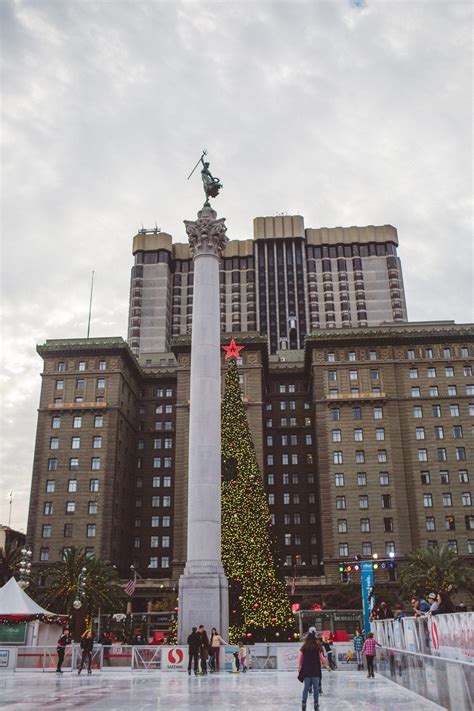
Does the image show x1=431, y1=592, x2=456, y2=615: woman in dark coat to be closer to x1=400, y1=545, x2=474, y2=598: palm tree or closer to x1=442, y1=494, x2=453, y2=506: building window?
x1=400, y1=545, x2=474, y2=598: palm tree

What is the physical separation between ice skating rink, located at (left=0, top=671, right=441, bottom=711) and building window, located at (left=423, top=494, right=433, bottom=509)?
61424 mm

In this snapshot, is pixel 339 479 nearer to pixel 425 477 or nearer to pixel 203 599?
pixel 425 477

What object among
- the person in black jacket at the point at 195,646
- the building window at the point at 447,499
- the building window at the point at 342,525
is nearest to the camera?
the person in black jacket at the point at 195,646

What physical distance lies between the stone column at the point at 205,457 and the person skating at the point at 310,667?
1779 centimetres

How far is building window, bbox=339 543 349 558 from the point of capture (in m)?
84.2

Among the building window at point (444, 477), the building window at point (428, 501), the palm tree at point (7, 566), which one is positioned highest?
the building window at point (444, 477)

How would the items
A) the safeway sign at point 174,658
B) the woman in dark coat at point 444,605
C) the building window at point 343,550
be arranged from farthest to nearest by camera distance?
the building window at point 343,550
the safeway sign at point 174,658
the woman in dark coat at point 444,605

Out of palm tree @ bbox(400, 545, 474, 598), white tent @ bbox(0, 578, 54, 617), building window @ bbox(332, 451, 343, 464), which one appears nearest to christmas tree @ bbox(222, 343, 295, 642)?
white tent @ bbox(0, 578, 54, 617)

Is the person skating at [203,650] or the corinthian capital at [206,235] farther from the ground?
the corinthian capital at [206,235]

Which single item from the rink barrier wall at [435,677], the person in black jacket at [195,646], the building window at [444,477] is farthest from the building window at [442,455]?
the rink barrier wall at [435,677]

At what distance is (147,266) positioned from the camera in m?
159

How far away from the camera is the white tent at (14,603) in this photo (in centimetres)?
3500

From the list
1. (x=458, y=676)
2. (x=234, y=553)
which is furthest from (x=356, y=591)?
(x=458, y=676)

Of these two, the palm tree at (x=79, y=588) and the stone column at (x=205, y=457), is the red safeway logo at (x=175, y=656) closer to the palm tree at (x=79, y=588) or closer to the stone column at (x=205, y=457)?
the stone column at (x=205, y=457)
